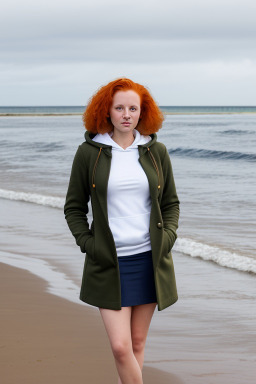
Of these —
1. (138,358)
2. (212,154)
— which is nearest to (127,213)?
(138,358)

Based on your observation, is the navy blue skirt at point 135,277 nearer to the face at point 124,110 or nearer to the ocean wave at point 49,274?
the face at point 124,110

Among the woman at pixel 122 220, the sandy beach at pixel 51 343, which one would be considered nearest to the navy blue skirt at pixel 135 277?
the woman at pixel 122 220

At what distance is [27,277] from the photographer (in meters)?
7.00

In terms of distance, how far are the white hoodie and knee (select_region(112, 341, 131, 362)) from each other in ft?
1.45

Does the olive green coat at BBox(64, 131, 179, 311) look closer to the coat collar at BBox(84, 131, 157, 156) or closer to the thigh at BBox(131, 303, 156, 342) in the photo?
the coat collar at BBox(84, 131, 157, 156)

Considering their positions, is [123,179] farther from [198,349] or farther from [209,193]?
[209,193]

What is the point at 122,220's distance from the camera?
3.21 meters

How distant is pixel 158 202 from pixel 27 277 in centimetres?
401

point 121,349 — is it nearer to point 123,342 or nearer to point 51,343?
point 123,342

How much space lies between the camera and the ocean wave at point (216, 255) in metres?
7.76

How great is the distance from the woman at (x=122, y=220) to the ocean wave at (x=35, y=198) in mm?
9294

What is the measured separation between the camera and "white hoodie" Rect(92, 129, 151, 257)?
319cm

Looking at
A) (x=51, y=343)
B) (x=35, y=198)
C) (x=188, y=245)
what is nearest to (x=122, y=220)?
(x=51, y=343)

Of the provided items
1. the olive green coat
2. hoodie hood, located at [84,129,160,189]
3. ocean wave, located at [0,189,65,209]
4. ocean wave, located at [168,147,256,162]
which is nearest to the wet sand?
the olive green coat
